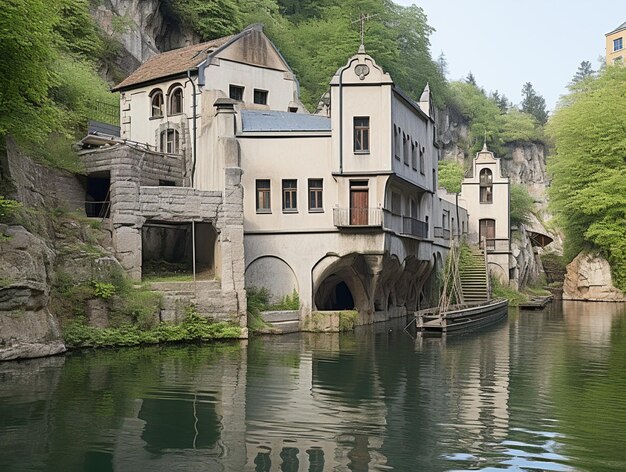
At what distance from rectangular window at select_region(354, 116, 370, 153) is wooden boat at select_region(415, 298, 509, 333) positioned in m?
7.85

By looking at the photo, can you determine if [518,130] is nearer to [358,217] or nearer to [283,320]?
[358,217]

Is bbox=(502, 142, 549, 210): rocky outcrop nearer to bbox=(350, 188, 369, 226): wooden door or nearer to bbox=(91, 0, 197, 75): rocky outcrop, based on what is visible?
bbox=(91, 0, 197, 75): rocky outcrop

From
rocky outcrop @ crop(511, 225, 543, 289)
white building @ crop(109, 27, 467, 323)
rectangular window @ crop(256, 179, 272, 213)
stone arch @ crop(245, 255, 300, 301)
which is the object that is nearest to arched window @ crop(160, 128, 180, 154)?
white building @ crop(109, 27, 467, 323)

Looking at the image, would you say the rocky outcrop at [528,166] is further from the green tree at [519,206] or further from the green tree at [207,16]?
the green tree at [207,16]

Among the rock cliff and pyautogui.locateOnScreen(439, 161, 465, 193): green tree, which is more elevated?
pyautogui.locateOnScreen(439, 161, 465, 193): green tree

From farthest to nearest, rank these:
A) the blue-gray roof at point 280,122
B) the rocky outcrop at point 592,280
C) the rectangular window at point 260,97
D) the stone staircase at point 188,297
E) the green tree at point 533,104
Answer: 1. the green tree at point 533,104
2. the rocky outcrop at point 592,280
3. the rectangular window at point 260,97
4. the blue-gray roof at point 280,122
5. the stone staircase at point 188,297

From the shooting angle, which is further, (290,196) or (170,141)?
(170,141)

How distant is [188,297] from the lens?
28234 mm

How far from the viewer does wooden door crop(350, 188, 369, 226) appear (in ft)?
110

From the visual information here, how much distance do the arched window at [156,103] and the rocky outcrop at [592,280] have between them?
38.2 m

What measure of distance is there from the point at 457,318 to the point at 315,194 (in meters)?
8.74

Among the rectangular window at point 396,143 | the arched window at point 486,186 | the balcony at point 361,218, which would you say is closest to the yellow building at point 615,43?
the arched window at point 486,186

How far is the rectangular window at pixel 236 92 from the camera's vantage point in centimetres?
3875

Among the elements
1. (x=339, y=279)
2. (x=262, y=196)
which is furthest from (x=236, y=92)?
(x=339, y=279)
